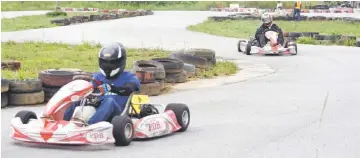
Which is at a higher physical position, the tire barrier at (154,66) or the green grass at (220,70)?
the tire barrier at (154,66)

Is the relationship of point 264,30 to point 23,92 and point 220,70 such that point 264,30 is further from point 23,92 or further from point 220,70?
point 23,92

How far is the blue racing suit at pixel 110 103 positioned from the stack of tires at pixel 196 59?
518cm

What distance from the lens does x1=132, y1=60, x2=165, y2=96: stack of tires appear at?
31.7 ft

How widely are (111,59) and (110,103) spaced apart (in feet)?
1.28

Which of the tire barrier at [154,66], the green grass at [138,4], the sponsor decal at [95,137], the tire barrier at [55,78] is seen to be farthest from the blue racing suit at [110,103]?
the green grass at [138,4]

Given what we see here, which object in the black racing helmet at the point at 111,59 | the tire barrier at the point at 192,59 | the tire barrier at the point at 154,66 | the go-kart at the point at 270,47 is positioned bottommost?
the go-kart at the point at 270,47

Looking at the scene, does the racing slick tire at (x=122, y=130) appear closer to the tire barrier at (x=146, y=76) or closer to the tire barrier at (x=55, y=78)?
the tire barrier at (x=55, y=78)

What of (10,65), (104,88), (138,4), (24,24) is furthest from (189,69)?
(138,4)

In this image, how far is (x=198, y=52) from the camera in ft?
44.0

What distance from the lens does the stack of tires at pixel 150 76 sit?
965 cm

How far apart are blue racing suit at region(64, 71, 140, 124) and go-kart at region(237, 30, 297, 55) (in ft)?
34.7

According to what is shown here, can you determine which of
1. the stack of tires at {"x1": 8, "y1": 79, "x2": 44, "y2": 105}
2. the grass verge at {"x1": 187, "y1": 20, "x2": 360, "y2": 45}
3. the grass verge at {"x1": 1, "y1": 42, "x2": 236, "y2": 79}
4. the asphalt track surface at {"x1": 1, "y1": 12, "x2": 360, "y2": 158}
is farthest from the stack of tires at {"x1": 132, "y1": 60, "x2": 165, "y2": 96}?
the grass verge at {"x1": 187, "y1": 20, "x2": 360, "y2": 45}

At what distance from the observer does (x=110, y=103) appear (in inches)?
257

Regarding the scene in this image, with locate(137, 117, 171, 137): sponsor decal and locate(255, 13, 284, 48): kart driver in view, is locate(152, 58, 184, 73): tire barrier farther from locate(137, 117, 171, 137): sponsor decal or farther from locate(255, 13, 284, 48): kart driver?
locate(255, 13, 284, 48): kart driver
